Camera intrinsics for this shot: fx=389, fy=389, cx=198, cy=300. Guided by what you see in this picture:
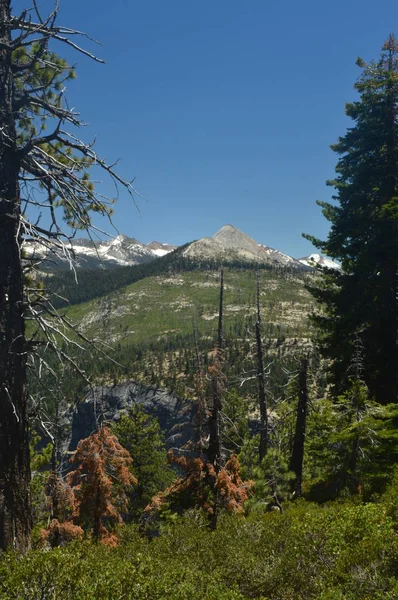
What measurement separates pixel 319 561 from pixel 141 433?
2768 centimetres

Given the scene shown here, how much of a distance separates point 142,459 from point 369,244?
2334cm

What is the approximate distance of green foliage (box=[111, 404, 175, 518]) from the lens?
101 feet

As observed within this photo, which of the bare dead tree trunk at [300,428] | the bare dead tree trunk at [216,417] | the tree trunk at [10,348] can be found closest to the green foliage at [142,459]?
the bare dead tree trunk at [216,417]

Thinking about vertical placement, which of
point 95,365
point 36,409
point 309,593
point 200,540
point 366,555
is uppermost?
point 36,409

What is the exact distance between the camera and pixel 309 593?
545cm

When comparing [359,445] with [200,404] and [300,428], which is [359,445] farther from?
[200,404]

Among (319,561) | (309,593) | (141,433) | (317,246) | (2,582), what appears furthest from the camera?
(141,433)

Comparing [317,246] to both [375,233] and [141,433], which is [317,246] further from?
[141,433]

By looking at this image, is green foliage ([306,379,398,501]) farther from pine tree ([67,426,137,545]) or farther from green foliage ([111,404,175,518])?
green foliage ([111,404,175,518])

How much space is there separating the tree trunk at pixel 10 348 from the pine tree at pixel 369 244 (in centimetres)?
1520

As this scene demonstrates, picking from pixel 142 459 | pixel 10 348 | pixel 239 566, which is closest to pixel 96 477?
pixel 142 459

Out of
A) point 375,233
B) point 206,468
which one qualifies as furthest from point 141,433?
point 375,233

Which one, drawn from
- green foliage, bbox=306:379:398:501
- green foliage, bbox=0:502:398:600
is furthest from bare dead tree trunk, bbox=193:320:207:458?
green foliage, bbox=0:502:398:600

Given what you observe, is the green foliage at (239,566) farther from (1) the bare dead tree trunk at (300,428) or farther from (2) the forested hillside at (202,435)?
(1) the bare dead tree trunk at (300,428)
